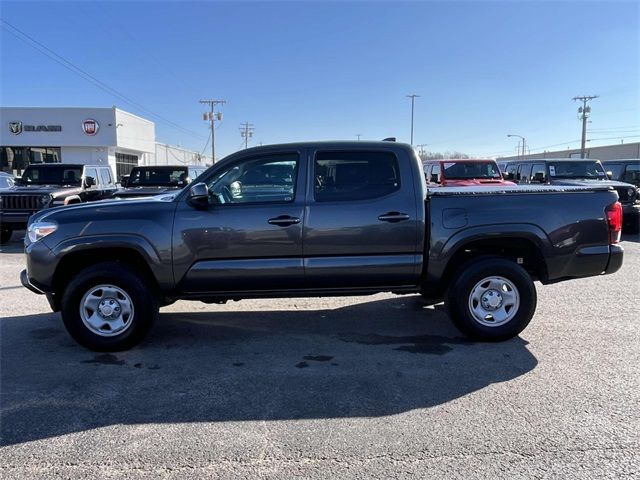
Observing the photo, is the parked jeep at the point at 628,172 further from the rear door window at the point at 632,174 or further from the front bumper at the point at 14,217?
the front bumper at the point at 14,217

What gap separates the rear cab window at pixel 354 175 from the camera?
15.9 feet

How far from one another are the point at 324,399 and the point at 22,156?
42.7 metres

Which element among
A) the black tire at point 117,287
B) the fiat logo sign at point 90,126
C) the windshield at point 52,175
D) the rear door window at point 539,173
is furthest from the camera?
the fiat logo sign at point 90,126

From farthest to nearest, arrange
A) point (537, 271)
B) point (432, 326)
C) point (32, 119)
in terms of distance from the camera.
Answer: point (32, 119) < point (432, 326) < point (537, 271)

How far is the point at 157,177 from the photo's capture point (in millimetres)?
13523

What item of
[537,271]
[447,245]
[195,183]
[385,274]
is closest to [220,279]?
[195,183]

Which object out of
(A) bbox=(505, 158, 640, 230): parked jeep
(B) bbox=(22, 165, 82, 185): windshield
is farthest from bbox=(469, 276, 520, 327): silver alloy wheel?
(B) bbox=(22, 165, 82, 185): windshield

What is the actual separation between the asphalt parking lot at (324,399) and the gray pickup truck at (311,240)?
49cm

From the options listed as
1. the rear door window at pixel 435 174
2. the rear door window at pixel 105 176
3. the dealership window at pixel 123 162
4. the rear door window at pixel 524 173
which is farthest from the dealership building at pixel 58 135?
the rear door window at pixel 524 173

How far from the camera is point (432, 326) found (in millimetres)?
5543

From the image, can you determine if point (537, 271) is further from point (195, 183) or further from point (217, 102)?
point (217, 102)

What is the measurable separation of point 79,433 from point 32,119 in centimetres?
4184

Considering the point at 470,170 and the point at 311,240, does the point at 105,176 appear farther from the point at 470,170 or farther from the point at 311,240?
the point at 311,240

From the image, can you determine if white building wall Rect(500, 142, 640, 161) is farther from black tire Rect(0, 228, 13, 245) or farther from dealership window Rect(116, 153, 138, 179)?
black tire Rect(0, 228, 13, 245)
